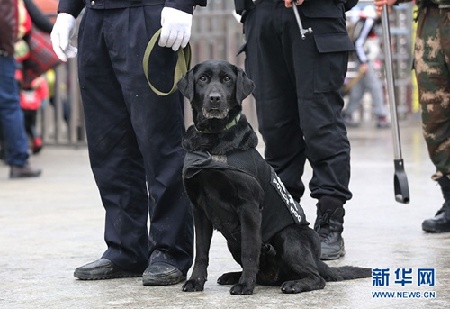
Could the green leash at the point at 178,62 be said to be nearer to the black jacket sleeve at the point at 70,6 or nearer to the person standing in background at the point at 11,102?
the black jacket sleeve at the point at 70,6

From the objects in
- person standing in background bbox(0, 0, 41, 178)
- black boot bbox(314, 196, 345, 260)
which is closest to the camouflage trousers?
black boot bbox(314, 196, 345, 260)

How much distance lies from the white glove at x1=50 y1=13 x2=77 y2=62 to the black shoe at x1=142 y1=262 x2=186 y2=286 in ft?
3.62

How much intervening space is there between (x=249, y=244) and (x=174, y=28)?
100 cm

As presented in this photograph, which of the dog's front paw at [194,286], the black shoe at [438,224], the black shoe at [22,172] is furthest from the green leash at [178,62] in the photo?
the black shoe at [22,172]

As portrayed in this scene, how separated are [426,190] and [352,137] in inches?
235

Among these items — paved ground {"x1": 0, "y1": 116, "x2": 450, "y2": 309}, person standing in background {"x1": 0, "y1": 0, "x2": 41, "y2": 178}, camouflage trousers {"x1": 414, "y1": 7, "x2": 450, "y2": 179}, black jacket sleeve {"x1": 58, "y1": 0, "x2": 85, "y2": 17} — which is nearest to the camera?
paved ground {"x1": 0, "y1": 116, "x2": 450, "y2": 309}

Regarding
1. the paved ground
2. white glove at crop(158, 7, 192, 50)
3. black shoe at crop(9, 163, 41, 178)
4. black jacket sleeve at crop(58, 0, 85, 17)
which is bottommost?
black shoe at crop(9, 163, 41, 178)

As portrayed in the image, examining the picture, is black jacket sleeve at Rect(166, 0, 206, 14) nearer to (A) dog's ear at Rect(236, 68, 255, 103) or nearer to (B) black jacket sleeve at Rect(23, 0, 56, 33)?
(A) dog's ear at Rect(236, 68, 255, 103)

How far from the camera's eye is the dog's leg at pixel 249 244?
4746 millimetres

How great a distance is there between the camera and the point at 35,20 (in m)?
10.1

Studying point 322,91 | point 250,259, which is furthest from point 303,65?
point 250,259

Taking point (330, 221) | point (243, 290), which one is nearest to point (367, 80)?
point (330, 221)

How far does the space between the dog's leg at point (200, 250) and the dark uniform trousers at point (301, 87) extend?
1184 mm

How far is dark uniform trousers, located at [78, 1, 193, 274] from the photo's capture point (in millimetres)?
5094
